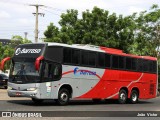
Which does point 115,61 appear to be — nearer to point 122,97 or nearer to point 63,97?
point 122,97

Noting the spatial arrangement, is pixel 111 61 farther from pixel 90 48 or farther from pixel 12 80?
pixel 12 80

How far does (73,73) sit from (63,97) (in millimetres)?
1414

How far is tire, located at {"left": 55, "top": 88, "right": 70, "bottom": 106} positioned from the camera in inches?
802

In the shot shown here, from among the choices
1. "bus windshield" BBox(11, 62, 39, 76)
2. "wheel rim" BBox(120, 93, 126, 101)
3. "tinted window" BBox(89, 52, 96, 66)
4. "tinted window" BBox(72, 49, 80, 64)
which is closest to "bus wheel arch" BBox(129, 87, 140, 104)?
"wheel rim" BBox(120, 93, 126, 101)

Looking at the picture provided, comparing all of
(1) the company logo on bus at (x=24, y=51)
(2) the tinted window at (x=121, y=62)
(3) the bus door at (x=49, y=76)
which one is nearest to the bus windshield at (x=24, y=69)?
(3) the bus door at (x=49, y=76)

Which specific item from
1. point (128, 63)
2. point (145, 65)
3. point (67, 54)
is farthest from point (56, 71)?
point (145, 65)

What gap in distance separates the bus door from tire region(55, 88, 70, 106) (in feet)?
2.16

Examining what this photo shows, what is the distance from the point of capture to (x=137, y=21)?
43094 millimetres

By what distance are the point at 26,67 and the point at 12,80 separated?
1.06 meters

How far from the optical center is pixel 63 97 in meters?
20.5

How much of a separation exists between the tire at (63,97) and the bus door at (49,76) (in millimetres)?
659

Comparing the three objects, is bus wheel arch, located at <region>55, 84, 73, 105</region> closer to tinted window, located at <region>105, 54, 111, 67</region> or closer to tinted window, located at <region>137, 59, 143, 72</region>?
tinted window, located at <region>105, 54, 111, 67</region>

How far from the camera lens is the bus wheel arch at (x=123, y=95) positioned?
81.6 ft

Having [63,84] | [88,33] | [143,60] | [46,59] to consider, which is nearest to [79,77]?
[63,84]
